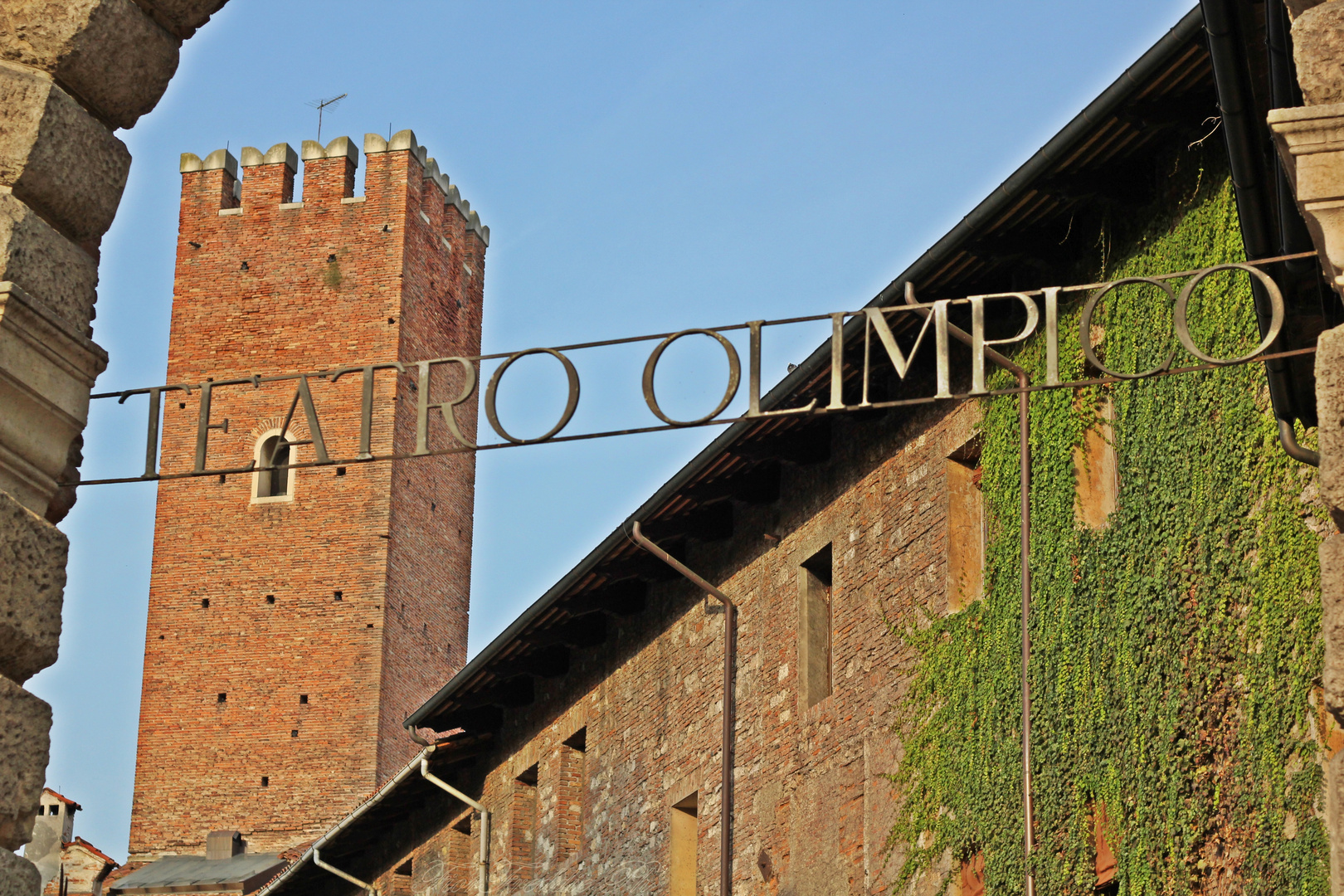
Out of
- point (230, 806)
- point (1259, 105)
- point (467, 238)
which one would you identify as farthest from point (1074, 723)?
point (467, 238)

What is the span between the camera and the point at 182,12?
18.5ft

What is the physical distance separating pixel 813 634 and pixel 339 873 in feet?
29.8

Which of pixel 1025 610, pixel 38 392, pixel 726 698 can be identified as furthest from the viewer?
pixel 726 698

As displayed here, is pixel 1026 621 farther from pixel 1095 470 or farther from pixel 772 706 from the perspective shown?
pixel 772 706

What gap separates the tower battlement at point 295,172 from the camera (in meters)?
36.9

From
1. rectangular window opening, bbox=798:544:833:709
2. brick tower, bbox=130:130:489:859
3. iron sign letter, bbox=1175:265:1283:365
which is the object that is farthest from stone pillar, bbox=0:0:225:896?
brick tower, bbox=130:130:489:859

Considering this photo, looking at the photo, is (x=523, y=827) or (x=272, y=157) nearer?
(x=523, y=827)

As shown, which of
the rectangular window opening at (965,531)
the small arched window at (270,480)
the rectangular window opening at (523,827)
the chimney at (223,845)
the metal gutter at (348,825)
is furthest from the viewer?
the small arched window at (270,480)

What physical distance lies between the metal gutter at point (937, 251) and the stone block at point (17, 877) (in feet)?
15.9

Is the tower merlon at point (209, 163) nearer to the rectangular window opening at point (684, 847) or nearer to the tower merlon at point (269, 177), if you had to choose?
the tower merlon at point (269, 177)

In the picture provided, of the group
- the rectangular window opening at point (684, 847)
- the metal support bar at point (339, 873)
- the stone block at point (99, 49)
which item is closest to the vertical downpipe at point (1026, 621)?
the rectangular window opening at point (684, 847)

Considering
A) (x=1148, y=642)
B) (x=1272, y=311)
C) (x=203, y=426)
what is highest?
(x=1148, y=642)

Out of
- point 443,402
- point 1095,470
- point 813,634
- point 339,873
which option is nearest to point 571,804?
point 813,634

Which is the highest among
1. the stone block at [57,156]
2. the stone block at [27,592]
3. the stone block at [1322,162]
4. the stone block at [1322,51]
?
the stone block at [57,156]
